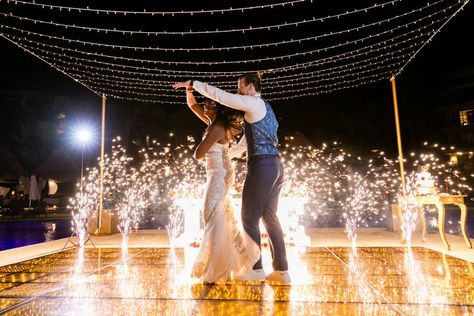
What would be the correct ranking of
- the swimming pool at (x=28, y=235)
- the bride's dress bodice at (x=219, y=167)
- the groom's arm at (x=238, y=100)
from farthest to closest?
1. the swimming pool at (x=28, y=235)
2. the bride's dress bodice at (x=219, y=167)
3. the groom's arm at (x=238, y=100)

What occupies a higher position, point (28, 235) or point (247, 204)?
point (247, 204)

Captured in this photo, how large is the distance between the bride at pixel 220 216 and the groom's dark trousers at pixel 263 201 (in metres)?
0.13

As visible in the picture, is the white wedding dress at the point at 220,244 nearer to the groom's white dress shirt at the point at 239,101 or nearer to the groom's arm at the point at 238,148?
the groom's arm at the point at 238,148

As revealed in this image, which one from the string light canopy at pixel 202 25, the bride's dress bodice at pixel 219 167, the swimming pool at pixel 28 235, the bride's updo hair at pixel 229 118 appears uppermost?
the string light canopy at pixel 202 25

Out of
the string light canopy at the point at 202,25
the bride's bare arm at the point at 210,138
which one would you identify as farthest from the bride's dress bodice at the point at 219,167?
the string light canopy at the point at 202,25

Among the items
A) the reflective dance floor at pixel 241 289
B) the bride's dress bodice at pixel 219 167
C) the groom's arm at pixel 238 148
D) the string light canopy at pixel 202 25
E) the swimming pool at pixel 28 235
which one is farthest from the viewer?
the swimming pool at pixel 28 235

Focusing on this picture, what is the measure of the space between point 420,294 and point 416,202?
135 inches

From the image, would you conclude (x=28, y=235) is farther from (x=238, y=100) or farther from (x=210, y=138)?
(x=238, y=100)

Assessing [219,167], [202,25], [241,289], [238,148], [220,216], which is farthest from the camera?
[202,25]

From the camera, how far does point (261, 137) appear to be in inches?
104

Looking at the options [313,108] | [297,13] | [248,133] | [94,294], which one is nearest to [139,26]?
[297,13]

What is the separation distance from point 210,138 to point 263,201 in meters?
0.71

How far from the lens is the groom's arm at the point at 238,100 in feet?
7.97

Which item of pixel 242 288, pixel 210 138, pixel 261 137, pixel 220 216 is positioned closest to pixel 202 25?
pixel 210 138
